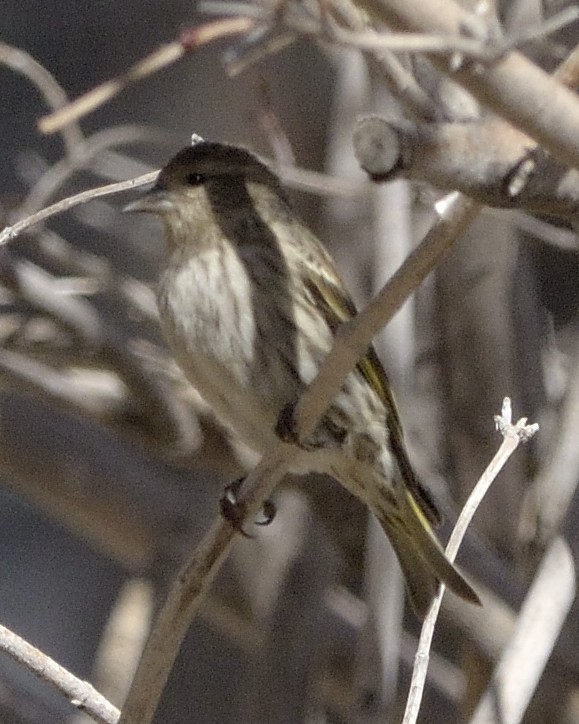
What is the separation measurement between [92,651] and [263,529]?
1495 mm

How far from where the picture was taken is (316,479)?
12.3 feet

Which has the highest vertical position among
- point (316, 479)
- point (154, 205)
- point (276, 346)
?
point (316, 479)

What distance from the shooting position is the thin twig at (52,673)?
1972mm

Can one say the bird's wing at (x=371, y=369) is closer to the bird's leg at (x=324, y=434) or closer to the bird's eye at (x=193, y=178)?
the bird's leg at (x=324, y=434)

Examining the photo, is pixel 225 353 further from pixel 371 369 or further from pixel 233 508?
pixel 233 508

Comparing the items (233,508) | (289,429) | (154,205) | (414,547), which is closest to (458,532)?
(289,429)

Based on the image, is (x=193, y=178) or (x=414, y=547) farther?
(x=193, y=178)

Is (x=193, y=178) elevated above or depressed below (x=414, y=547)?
above

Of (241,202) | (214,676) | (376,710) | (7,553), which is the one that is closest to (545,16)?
(241,202)

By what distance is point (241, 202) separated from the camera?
10.0 feet

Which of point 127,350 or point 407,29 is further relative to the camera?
point 127,350

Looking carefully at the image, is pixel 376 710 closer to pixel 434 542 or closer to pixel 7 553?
pixel 434 542

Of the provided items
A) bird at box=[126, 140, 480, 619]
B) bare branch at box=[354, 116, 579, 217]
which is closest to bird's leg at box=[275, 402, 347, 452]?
bird at box=[126, 140, 480, 619]

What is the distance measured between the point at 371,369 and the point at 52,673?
3.59 feet
